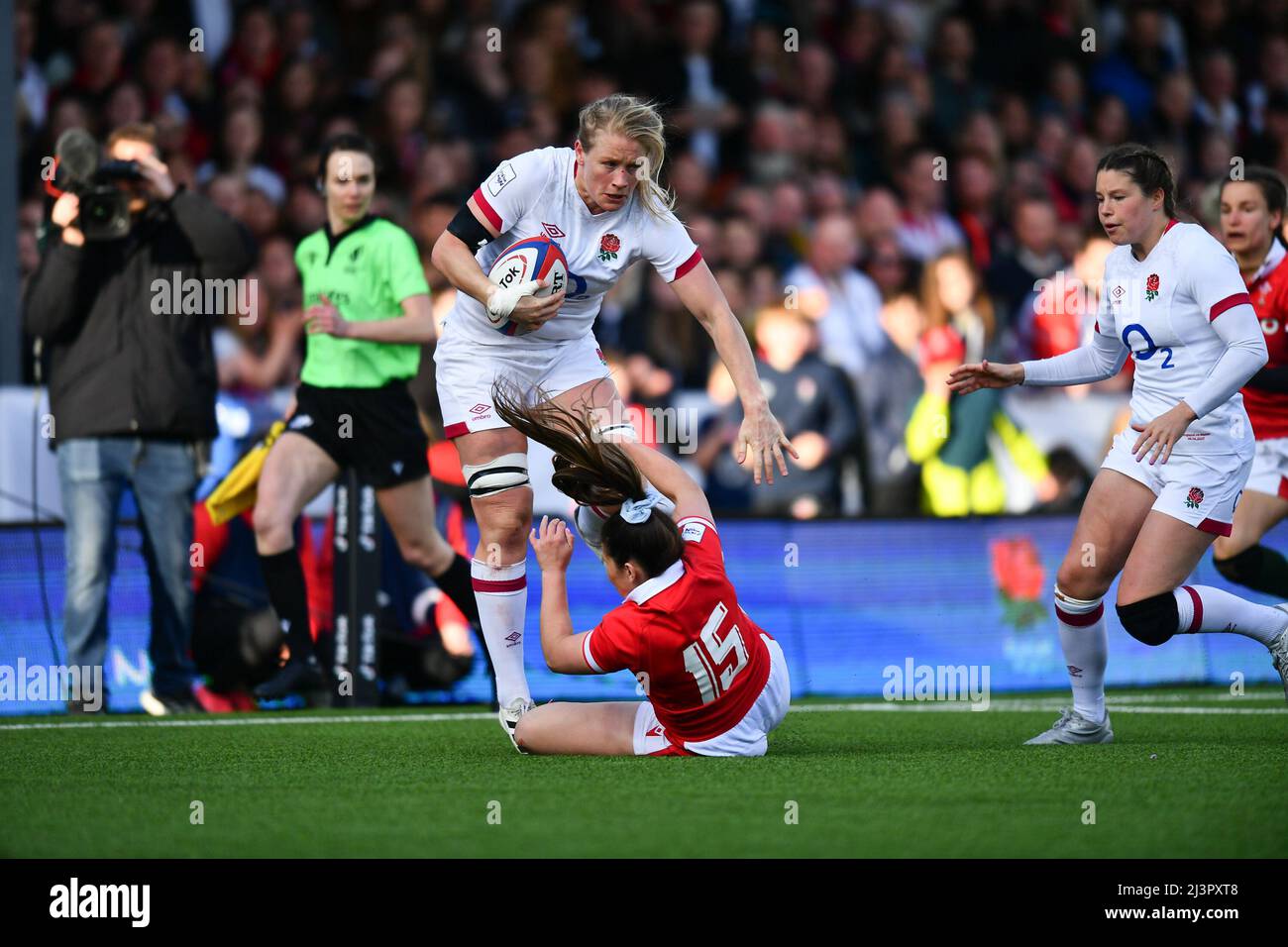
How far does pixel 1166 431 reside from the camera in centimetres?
615

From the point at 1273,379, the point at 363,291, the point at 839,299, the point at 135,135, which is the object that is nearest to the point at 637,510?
the point at 363,291

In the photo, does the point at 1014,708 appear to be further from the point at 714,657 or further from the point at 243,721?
the point at 243,721

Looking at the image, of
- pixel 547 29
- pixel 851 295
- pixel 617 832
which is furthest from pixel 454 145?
pixel 617 832

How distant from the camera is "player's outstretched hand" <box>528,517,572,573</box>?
6102 mm

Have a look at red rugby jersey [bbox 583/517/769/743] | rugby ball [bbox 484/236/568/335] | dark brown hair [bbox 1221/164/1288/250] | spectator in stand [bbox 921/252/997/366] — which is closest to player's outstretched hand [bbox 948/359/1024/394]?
red rugby jersey [bbox 583/517/769/743]

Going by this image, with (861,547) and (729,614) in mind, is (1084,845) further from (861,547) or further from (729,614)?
(861,547)

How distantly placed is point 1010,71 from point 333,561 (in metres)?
9.26

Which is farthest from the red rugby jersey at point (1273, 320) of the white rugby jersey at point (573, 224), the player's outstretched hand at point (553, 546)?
the player's outstretched hand at point (553, 546)

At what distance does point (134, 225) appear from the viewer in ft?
29.9

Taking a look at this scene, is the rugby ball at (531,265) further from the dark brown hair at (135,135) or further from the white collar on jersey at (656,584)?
the dark brown hair at (135,135)

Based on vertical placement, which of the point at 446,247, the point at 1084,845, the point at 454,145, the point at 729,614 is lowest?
the point at 1084,845

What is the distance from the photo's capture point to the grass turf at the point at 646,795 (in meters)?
4.57

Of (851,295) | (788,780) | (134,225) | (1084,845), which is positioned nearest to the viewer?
(1084,845)

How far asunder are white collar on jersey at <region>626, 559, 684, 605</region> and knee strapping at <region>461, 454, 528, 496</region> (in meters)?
1.05
